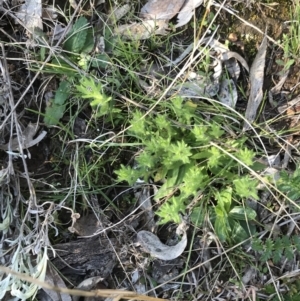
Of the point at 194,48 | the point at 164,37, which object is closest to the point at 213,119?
the point at 194,48

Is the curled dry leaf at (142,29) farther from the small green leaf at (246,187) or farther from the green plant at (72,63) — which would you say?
the small green leaf at (246,187)

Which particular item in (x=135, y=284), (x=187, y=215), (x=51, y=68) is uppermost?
(x=51, y=68)

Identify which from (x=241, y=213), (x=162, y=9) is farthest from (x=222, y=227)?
(x=162, y=9)

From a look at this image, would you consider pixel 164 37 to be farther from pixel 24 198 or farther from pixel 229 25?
pixel 24 198

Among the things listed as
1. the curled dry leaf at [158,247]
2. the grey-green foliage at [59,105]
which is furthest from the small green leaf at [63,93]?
the curled dry leaf at [158,247]

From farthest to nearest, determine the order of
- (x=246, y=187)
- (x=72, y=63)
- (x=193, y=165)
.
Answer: (x=72, y=63), (x=193, y=165), (x=246, y=187)

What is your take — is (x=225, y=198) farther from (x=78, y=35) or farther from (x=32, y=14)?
(x=32, y=14)
